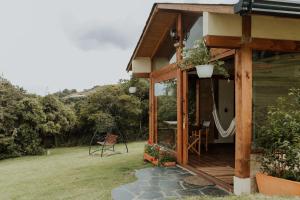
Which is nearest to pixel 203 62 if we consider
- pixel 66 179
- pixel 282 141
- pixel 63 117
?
pixel 282 141

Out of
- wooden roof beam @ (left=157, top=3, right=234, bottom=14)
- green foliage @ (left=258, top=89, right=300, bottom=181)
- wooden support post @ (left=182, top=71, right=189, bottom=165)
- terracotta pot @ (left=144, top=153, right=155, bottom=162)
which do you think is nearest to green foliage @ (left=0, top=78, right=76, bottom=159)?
terracotta pot @ (left=144, top=153, right=155, bottom=162)

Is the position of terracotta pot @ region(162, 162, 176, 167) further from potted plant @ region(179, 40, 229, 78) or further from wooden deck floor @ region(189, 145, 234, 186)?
potted plant @ region(179, 40, 229, 78)

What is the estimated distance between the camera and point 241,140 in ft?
17.1

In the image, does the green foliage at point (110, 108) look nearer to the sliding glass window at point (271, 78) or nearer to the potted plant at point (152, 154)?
the potted plant at point (152, 154)

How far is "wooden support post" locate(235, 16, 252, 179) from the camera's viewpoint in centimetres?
521

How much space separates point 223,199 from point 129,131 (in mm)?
12608

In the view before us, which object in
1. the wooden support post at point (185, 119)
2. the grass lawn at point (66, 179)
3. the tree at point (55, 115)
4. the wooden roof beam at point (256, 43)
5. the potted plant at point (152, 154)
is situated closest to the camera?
the wooden roof beam at point (256, 43)

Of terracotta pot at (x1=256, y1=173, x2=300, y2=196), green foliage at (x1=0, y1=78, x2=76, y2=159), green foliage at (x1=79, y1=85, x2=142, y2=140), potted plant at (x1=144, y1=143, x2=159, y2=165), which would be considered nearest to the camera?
terracotta pot at (x1=256, y1=173, x2=300, y2=196)

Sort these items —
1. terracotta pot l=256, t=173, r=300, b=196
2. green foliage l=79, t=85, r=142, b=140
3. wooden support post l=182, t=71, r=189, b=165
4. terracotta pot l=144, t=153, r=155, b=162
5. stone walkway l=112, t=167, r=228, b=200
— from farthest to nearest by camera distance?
green foliage l=79, t=85, r=142, b=140, terracotta pot l=144, t=153, r=155, b=162, wooden support post l=182, t=71, r=189, b=165, stone walkway l=112, t=167, r=228, b=200, terracotta pot l=256, t=173, r=300, b=196

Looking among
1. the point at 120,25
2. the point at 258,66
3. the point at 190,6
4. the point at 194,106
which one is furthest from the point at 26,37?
the point at 258,66

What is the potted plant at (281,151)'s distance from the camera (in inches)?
189

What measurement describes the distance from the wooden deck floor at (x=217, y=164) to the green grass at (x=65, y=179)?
59.5 inches

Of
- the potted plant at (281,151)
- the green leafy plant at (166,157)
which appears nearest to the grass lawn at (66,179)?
the green leafy plant at (166,157)

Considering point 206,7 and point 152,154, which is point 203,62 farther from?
point 152,154
